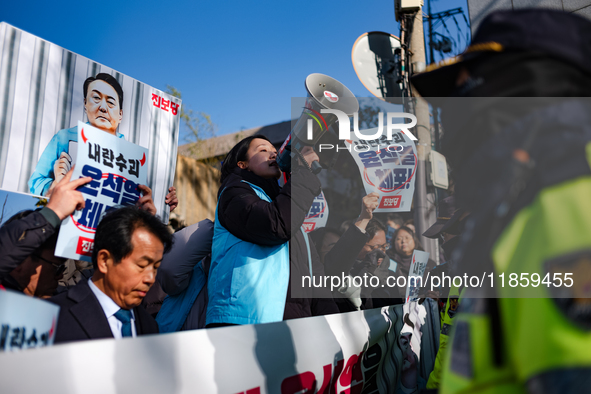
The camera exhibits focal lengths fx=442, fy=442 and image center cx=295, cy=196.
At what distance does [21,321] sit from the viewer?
1.04m

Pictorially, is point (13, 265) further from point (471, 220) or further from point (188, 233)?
point (471, 220)

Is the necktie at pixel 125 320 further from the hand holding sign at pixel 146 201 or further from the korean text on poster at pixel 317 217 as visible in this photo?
the korean text on poster at pixel 317 217

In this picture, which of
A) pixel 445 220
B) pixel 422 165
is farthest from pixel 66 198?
pixel 422 165

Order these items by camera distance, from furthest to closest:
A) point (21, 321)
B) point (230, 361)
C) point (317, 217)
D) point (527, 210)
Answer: point (317, 217)
point (230, 361)
point (21, 321)
point (527, 210)

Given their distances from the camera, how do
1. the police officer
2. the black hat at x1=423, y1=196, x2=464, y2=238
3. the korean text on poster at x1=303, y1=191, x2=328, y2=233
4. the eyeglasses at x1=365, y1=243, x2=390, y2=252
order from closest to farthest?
1. the police officer
2. the black hat at x1=423, y1=196, x2=464, y2=238
3. the eyeglasses at x1=365, y1=243, x2=390, y2=252
4. the korean text on poster at x1=303, y1=191, x2=328, y2=233

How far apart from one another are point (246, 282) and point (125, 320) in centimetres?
54

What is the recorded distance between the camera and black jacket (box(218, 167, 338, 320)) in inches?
81.9

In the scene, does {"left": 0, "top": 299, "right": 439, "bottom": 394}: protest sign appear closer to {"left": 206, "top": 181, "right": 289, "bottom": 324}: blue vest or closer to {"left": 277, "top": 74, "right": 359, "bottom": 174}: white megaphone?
{"left": 206, "top": 181, "right": 289, "bottom": 324}: blue vest

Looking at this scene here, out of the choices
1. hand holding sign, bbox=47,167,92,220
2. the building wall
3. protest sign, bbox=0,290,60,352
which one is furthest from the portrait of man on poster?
the building wall

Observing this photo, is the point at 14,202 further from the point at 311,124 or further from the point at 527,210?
the point at 527,210

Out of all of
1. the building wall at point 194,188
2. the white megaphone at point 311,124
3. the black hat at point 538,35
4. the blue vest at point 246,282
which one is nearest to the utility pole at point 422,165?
the white megaphone at point 311,124

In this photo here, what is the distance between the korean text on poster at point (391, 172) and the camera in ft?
13.2

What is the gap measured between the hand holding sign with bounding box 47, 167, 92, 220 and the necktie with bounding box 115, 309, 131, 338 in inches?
19.9

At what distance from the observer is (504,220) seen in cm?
70
